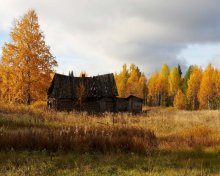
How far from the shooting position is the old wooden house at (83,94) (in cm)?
3338

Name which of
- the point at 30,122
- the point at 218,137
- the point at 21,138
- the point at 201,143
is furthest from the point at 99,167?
the point at 30,122

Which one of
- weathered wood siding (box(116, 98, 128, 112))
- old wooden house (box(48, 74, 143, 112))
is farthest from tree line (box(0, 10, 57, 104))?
weathered wood siding (box(116, 98, 128, 112))

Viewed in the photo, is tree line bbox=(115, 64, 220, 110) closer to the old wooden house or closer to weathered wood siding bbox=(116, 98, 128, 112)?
weathered wood siding bbox=(116, 98, 128, 112)

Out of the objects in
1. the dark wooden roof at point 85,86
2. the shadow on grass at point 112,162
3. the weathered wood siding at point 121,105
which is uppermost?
the dark wooden roof at point 85,86

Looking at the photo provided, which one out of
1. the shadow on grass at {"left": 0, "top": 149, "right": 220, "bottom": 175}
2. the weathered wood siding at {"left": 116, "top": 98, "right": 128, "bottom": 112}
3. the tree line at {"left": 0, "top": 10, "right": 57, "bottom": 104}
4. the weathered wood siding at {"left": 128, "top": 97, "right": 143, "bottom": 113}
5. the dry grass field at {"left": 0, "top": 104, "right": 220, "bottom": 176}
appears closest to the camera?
the dry grass field at {"left": 0, "top": 104, "right": 220, "bottom": 176}

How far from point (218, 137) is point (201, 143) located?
1.17 metres

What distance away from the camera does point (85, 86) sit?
3559 cm

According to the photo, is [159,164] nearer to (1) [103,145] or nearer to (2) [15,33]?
(1) [103,145]

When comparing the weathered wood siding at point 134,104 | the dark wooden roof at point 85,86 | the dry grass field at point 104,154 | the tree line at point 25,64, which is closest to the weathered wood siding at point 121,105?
the weathered wood siding at point 134,104

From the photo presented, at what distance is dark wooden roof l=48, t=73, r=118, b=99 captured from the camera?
3347 cm

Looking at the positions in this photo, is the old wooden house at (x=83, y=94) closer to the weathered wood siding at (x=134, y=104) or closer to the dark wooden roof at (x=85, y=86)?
the dark wooden roof at (x=85, y=86)

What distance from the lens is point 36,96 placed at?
31.0m

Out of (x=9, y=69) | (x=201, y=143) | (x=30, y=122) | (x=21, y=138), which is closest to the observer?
(x=21, y=138)

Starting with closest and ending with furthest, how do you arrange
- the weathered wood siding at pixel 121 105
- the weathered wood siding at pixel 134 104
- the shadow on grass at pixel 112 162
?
the shadow on grass at pixel 112 162 → the weathered wood siding at pixel 121 105 → the weathered wood siding at pixel 134 104
